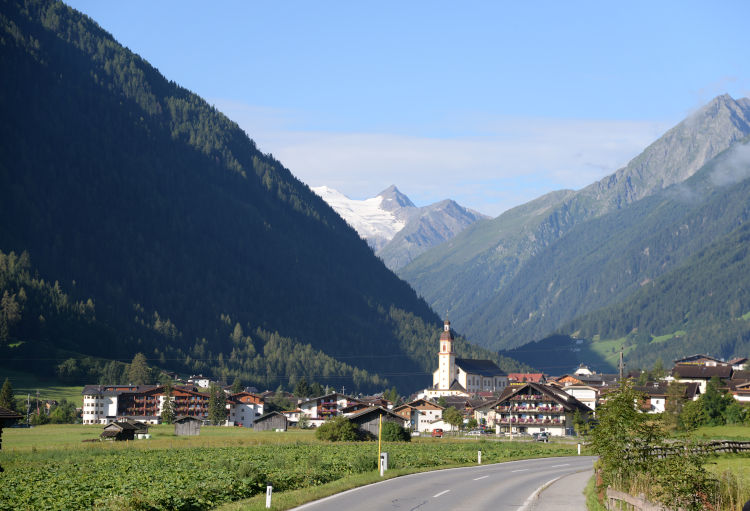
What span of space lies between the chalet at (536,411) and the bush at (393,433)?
142ft

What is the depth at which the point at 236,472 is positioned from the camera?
2018 inches

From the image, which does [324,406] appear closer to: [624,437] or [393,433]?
[393,433]

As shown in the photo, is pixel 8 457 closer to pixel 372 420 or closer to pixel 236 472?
pixel 236 472

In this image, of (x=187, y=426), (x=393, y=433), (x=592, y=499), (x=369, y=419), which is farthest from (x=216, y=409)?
(x=592, y=499)

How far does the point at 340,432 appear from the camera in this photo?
116688 millimetres

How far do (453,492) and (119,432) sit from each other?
270 ft

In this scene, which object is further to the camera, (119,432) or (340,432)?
(119,432)

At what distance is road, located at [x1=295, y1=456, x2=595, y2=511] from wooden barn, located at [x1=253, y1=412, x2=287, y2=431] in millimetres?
101197

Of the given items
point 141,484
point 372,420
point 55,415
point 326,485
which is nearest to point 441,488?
point 326,485

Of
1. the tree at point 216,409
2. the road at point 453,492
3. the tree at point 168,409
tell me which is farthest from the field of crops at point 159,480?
the tree at point 216,409

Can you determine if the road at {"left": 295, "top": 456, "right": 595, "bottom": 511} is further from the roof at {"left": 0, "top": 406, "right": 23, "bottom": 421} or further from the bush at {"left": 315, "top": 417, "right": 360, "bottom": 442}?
the bush at {"left": 315, "top": 417, "right": 360, "bottom": 442}

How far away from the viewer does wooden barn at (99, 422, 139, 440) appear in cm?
11912

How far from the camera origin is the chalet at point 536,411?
523 ft

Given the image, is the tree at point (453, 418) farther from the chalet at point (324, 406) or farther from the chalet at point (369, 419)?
the chalet at point (369, 419)
